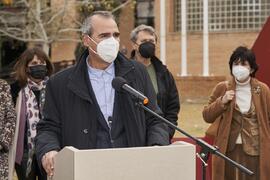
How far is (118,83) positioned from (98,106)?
0.96 feet

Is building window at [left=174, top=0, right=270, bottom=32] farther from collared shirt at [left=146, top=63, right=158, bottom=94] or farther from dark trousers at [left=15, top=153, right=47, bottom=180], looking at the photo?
dark trousers at [left=15, top=153, right=47, bottom=180]

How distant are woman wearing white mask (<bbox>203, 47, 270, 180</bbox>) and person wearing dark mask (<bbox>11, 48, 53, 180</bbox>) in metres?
1.73

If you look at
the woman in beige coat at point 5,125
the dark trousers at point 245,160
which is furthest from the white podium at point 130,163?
the dark trousers at point 245,160

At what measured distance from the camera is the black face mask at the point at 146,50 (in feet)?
19.3

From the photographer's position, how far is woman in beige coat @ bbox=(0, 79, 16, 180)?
18.8 ft

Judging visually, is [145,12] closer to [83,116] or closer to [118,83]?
[83,116]

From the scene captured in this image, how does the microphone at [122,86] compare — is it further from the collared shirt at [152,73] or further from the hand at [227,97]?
the hand at [227,97]

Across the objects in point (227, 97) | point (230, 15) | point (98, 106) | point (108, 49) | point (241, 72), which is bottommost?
point (230, 15)

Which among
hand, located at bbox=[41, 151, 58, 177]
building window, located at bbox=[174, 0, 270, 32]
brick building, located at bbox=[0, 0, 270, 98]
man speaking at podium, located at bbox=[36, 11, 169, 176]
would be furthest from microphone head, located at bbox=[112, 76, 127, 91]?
building window, located at bbox=[174, 0, 270, 32]

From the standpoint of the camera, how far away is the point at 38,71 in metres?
6.20

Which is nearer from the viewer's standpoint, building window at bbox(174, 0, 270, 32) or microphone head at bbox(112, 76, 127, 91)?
microphone head at bbox(112, 76, 127, 91)

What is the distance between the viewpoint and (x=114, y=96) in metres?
3.91

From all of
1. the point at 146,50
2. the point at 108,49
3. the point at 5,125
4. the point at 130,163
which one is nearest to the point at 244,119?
the point at 146,50

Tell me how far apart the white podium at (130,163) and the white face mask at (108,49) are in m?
0.77
